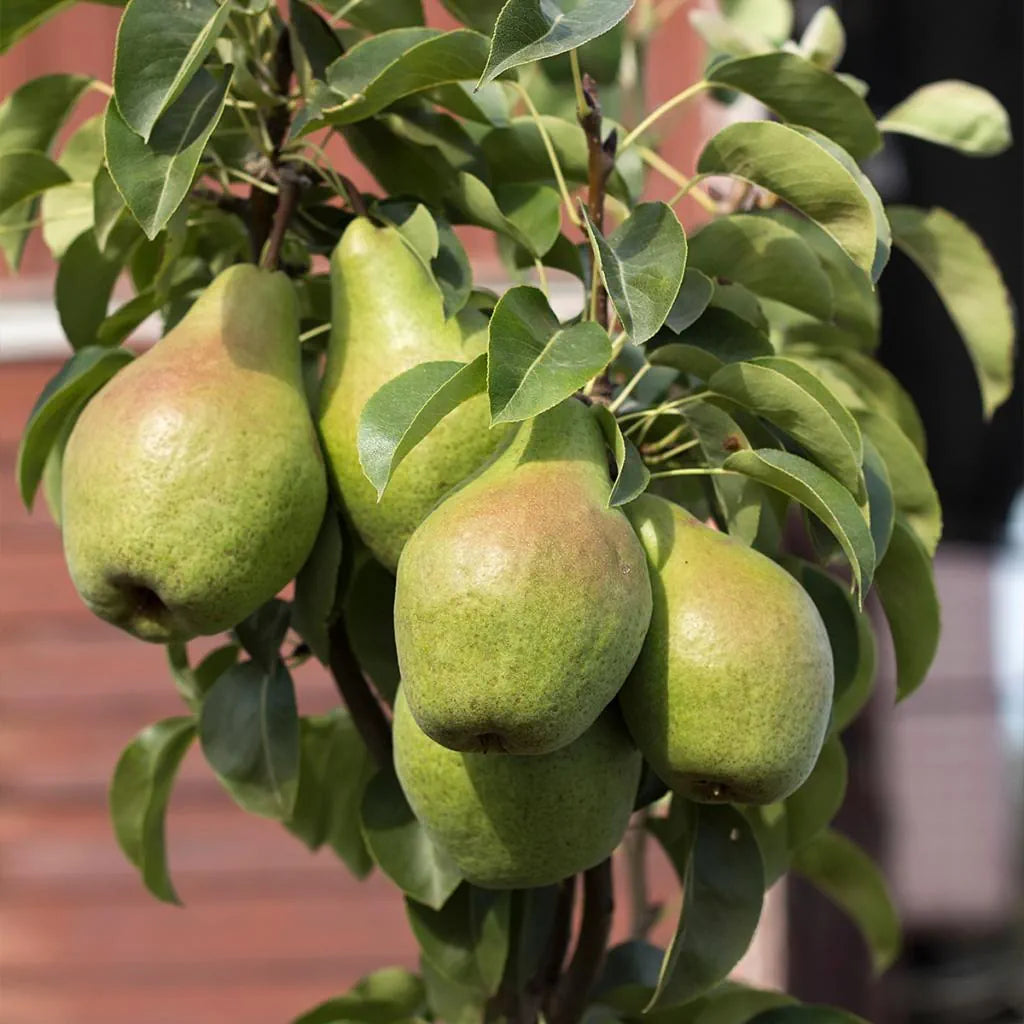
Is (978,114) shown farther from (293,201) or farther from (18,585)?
(18,585)

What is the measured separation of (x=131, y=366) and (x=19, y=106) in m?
0.29

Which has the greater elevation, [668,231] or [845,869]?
[668,231]

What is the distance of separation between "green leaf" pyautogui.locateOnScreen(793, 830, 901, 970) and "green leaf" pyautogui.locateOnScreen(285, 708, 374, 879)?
12.4 inches

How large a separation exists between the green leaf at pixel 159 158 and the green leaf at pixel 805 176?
0.25 m

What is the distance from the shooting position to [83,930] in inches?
79.6

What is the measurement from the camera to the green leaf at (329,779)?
3.04ft

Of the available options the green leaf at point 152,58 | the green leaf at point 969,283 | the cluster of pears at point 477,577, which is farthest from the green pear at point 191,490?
the green leaf at point 969,283

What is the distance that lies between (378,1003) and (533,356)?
1.67 ft

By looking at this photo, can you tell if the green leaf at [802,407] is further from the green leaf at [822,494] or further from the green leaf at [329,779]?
the green leaf at [329,779]

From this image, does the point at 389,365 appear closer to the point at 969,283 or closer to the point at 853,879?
the point at 969,283

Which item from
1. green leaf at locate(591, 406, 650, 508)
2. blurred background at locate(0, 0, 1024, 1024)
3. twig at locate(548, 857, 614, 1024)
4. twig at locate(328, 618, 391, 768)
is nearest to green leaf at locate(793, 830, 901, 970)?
twig at locate(548, 857, 614, 1024)

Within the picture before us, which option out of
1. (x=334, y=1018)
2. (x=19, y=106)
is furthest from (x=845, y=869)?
(x=19, y=106)

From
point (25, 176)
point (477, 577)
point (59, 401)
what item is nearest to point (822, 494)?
point (477, 577)

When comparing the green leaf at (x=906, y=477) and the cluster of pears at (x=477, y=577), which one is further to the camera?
the green leaf at (x=906, y=477)
